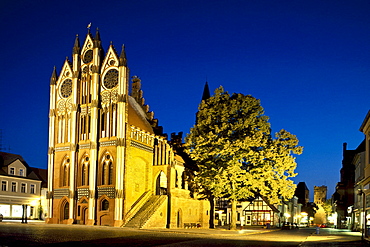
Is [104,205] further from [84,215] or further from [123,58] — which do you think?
[123,58]

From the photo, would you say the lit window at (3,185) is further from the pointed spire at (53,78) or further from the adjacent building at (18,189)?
the pointed spire at (53,78)

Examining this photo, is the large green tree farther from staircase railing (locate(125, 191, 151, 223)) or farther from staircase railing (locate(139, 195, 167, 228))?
staircase railing (locate(125, 191, 151, 223))

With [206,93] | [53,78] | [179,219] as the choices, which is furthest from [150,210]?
[206,93]

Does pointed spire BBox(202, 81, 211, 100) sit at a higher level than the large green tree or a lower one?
higher

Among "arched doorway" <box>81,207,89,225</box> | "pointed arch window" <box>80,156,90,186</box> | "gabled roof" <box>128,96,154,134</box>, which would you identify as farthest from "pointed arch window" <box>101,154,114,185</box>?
"gabled roof" <box>128,96,154,134</box>

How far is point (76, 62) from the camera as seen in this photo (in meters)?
57.4

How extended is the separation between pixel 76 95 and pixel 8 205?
2413 cm

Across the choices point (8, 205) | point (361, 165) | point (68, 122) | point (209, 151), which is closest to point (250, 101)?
point (209, 151)

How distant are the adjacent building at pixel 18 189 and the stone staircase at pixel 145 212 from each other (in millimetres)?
23858

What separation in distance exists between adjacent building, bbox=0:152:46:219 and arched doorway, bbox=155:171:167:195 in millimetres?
20468

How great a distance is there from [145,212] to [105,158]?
7998 mm

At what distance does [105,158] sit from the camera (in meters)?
53.0

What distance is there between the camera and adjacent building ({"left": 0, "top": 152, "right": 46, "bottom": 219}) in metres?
68.6

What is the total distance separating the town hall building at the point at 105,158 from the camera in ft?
168
